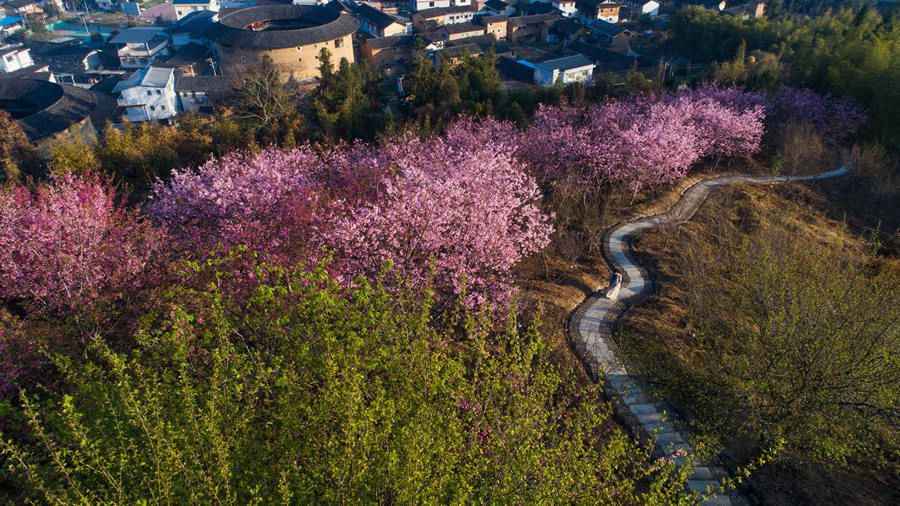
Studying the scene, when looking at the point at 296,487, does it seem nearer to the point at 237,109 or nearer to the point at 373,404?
the point at 373,404

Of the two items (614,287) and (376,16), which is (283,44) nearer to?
(376,16)

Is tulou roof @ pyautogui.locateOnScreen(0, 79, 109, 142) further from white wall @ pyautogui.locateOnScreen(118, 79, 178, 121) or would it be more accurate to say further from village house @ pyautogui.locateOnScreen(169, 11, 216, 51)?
village house @ pyautogui.locateOnScreen(169, 11, 216, 51)

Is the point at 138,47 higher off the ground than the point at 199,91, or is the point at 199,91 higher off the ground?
the point at 138,47

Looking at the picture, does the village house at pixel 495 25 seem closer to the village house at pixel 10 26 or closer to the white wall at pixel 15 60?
→ the white wall at pixel 15 60

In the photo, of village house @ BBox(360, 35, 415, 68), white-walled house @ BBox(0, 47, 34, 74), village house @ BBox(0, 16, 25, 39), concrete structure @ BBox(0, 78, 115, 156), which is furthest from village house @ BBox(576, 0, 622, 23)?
village house @ BBox(0, 16, 25, 39)

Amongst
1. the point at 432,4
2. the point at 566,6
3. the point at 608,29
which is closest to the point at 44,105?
the point at 432,4

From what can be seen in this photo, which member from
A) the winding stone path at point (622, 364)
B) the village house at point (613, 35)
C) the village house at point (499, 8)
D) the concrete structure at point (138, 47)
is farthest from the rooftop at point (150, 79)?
the village house at point (613, 35)

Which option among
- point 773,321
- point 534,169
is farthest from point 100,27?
point 773,321
